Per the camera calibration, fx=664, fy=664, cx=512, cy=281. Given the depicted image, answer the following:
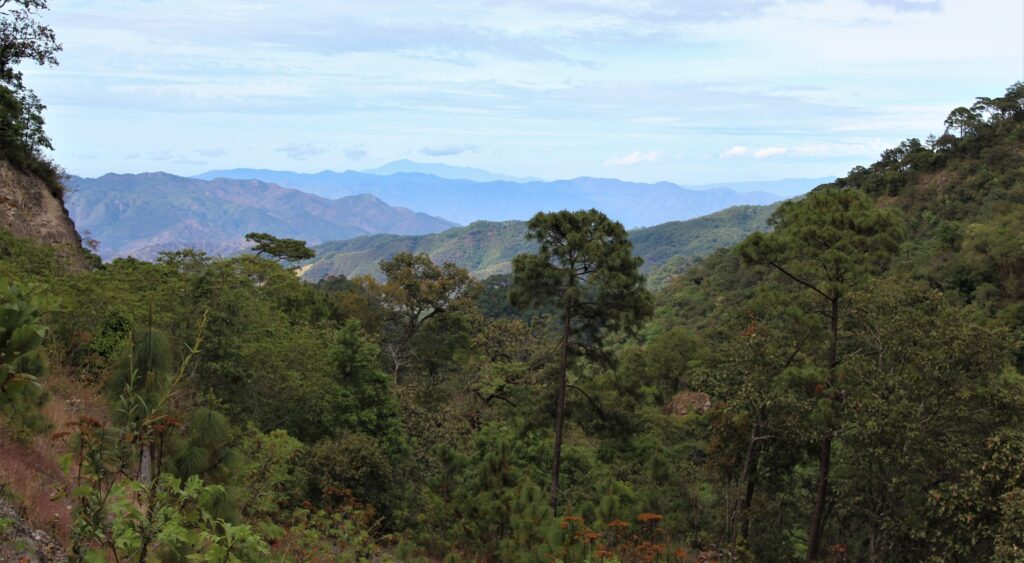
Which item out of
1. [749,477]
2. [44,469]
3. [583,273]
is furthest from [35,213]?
[749,477]

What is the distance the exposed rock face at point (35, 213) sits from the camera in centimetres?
2088

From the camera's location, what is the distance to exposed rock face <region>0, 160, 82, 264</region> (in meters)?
20.9

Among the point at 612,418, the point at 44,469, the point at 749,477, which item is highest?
the point at 44,469

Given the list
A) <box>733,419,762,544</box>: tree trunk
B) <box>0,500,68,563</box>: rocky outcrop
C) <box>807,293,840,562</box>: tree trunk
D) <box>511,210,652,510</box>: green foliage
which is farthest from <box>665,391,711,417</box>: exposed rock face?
<box>0,500,68,563</box>: rocky outcrop

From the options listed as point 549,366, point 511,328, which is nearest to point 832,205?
point 549,366

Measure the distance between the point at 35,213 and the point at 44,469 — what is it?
68.9 ft

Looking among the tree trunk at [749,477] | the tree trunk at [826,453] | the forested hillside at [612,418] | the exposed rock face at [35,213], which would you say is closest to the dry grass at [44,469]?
the forested hillside at [612,418]

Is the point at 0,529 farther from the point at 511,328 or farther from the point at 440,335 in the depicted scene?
the point at 440,335

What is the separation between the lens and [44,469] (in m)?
5.85

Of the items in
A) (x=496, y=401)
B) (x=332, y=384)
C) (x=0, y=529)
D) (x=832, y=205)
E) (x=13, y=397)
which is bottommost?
(x=496, y=401)

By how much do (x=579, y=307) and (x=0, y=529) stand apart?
12.6 meters

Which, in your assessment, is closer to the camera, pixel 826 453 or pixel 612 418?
pixel 826 453

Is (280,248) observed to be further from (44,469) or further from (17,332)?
(17,332)

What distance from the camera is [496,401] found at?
2406cm
